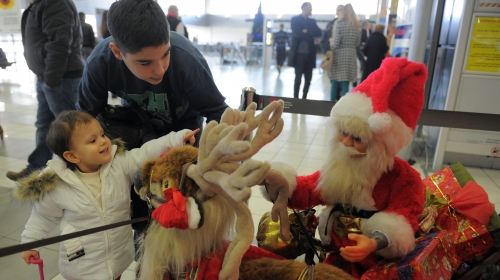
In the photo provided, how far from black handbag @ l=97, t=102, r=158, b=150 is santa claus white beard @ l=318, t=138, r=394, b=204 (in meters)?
0.74

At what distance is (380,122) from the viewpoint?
3.19ft

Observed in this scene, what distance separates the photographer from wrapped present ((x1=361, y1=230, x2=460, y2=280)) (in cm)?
97

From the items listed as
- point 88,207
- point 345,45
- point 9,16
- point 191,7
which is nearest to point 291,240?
point 88,207

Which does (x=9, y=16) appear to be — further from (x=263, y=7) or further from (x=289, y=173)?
(x=263, y=7)

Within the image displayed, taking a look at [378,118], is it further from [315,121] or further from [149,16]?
[315,121]

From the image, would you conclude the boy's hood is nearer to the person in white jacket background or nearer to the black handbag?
the person in white jacket background

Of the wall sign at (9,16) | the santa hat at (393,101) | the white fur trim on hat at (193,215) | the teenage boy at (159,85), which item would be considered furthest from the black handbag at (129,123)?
the wall sign at (9,16)

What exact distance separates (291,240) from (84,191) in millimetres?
732

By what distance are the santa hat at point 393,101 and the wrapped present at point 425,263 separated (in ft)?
1.00

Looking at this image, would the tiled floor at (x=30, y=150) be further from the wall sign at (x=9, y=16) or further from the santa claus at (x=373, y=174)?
the wall sign at (x=9, y=16)

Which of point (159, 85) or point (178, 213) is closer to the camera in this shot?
point (178, 213)

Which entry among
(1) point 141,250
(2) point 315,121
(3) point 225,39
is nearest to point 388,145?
(1) point 141,250

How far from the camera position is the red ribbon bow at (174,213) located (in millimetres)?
796

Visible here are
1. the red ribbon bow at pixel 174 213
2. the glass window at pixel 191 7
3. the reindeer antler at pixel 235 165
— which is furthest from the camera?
the glass window at pixel 191 7
